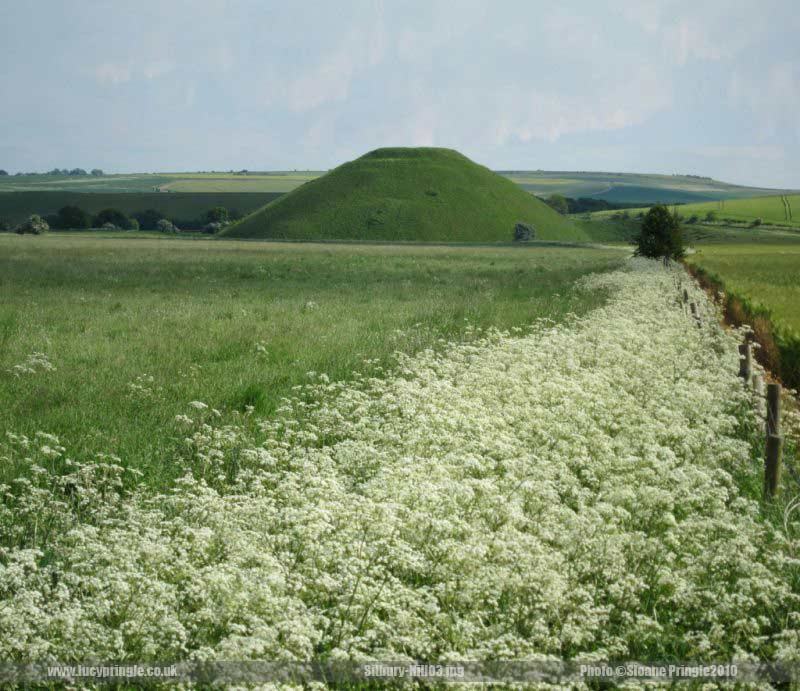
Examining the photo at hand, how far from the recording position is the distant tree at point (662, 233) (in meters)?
56.4

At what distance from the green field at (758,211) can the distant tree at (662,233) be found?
99.9 meters

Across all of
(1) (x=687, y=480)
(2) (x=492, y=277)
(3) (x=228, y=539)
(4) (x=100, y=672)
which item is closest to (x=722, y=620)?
(1) (x=687, y=480)

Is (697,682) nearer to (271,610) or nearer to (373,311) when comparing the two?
(271,610)

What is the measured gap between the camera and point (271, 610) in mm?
4785

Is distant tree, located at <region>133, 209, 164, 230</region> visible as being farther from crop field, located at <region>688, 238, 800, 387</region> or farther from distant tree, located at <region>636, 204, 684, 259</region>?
crop field, located at <region>688, 238, 800, 387</region>

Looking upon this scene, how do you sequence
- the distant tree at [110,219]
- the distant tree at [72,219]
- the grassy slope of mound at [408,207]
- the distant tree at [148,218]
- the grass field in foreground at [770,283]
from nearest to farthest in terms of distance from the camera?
the grass field in foreground at [770,283], the grassy slope of mound at [408,207], the distant tree at [72,219], the distant tree at [110,219], the distant tree at [148,218]

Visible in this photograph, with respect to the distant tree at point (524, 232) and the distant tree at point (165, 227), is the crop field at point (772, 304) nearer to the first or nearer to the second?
the distant tree at point (524, 232)

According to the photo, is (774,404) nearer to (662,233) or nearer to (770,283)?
(770,283)

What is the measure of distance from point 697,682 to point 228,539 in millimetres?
3234

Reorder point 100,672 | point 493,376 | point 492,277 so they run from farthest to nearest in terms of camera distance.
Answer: point 492,277 → point 493,376 → point 100,672

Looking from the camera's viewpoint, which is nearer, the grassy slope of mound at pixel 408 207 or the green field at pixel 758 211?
the grassy slope of mound at pixel 408 207

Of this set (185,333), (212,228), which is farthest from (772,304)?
(212,228)

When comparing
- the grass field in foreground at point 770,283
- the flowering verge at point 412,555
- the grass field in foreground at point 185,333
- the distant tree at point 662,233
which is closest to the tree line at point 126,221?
the distant tree at point 662,233

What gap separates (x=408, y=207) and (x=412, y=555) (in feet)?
418
